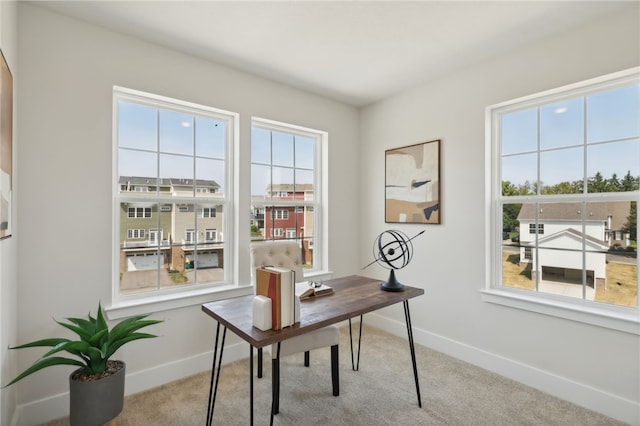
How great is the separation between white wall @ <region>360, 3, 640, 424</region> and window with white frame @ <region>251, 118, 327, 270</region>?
63cm

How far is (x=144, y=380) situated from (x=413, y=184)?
2860mm

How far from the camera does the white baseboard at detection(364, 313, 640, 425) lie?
1897mm

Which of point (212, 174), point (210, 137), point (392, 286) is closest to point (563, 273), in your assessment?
point (392, 286)

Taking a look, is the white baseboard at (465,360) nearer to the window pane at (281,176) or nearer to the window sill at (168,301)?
the window sill at (168,301)

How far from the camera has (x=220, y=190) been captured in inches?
108

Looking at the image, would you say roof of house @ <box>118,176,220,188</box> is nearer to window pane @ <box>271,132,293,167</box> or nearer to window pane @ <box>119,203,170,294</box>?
window pane @ <box>119,203,170,294</box>

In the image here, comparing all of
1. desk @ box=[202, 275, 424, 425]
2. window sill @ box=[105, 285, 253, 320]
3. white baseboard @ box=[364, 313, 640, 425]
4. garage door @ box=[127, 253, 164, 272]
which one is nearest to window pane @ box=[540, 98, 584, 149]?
desk @ box=[202, 275, 424, 425]

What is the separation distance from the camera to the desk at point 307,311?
1.40 meters

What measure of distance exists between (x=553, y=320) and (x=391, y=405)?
4.38ft

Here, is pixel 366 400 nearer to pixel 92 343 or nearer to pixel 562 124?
pixel 92 343

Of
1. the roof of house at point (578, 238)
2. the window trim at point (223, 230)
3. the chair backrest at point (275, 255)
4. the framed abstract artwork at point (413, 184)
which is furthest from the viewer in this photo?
the framed abstract artwork at point (413, 184)

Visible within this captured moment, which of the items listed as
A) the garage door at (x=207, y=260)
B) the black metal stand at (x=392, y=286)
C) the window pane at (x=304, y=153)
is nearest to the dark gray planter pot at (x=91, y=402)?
the garage door at (x=207, y=260)

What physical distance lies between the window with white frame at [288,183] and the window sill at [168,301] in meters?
0.66

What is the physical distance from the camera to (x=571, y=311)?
6.91 ft
